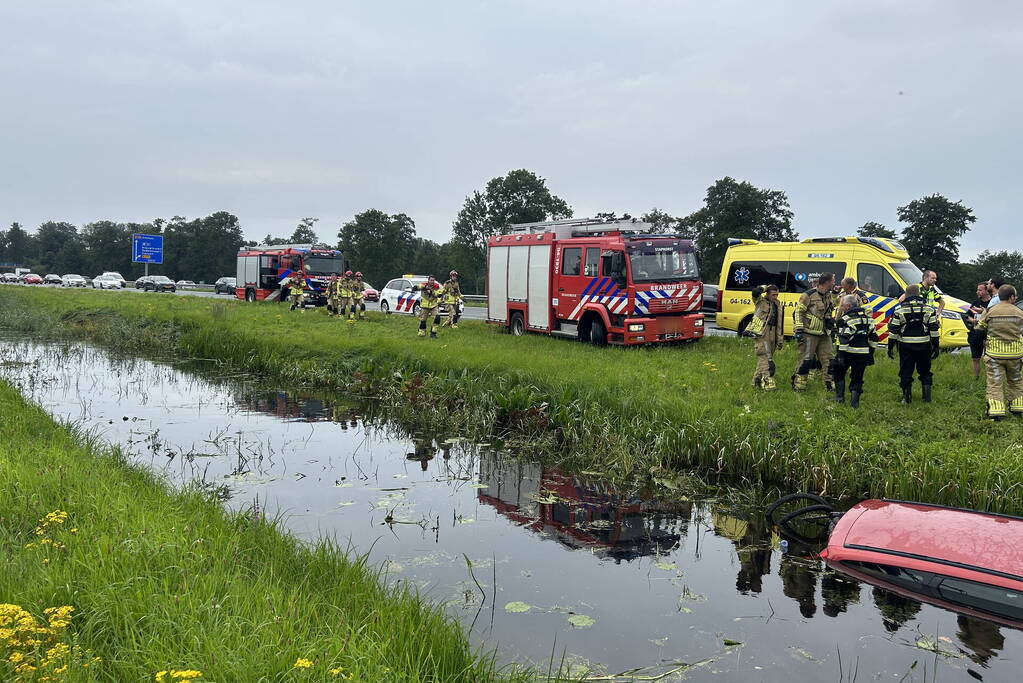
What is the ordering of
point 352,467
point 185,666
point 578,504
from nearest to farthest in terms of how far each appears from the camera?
point 185,666, point 578,504, point 352,467

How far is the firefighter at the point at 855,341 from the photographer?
10.0 meters

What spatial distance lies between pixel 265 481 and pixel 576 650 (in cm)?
488

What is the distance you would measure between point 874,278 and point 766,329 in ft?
17.7

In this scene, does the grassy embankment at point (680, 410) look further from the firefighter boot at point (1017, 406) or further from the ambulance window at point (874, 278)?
the ambulance window at point (874, 278)

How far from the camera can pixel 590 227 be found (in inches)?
690

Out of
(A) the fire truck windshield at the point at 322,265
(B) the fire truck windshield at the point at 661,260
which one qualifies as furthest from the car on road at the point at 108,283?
(B) the fire truck windshield at the point at 661,260

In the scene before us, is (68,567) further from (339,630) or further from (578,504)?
(578,504)

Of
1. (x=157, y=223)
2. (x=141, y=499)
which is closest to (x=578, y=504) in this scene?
(x=141, y=499)

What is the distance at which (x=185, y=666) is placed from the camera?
352cm

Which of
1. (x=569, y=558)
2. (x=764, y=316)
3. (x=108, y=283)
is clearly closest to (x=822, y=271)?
(x=764, y=316)

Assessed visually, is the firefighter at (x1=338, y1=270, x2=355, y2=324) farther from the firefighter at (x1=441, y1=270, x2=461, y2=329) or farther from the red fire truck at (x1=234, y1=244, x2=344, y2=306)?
the red fire truck at (x1=234, y1=244, x2=344, y2=306)

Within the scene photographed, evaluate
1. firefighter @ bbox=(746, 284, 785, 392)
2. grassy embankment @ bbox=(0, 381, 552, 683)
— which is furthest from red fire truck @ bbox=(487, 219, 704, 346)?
grassy embankment @ bbox=(0, 381, 552, 683)

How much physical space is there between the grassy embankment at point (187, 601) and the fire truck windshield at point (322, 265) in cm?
2592

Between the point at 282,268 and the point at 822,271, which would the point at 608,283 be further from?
the point at 282,268
